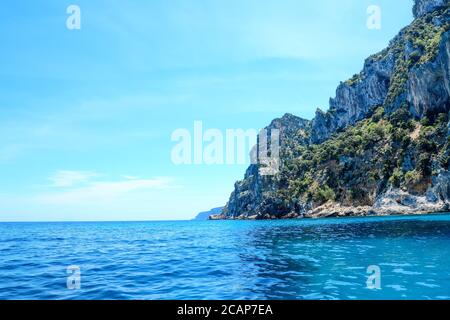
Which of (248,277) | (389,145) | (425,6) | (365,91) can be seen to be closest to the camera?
(248,277)

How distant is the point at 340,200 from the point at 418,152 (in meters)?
36.9

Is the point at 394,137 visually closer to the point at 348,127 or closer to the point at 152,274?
the point at 348,127

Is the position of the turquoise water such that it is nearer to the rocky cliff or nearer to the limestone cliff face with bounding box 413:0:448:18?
the rocky cliff

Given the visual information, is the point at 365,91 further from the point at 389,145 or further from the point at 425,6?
the point at 389,145

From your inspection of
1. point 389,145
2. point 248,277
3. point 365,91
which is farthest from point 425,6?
point 248,277

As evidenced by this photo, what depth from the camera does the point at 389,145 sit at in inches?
5310

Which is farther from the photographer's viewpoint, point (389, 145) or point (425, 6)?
point (425, 6)

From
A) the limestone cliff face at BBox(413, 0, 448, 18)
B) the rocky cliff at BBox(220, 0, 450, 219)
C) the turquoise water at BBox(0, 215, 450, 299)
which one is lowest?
the turquoise water at BBox(0, 215, 450, 299)

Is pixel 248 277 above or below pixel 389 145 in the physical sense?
below

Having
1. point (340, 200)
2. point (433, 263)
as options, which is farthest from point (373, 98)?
point (433, 263)

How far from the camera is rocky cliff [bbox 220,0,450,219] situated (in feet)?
368

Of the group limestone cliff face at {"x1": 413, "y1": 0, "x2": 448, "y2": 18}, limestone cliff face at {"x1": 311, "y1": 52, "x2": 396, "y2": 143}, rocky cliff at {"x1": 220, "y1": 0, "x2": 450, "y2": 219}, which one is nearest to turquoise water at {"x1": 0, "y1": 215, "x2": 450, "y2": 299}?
rocky cliff at {"x1": 220, "y1": 0, "x2": 450, "y2": 219}

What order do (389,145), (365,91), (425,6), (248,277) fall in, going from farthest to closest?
(365,91), (425,6), (389,145), (248,277)

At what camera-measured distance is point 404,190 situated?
112 meters
